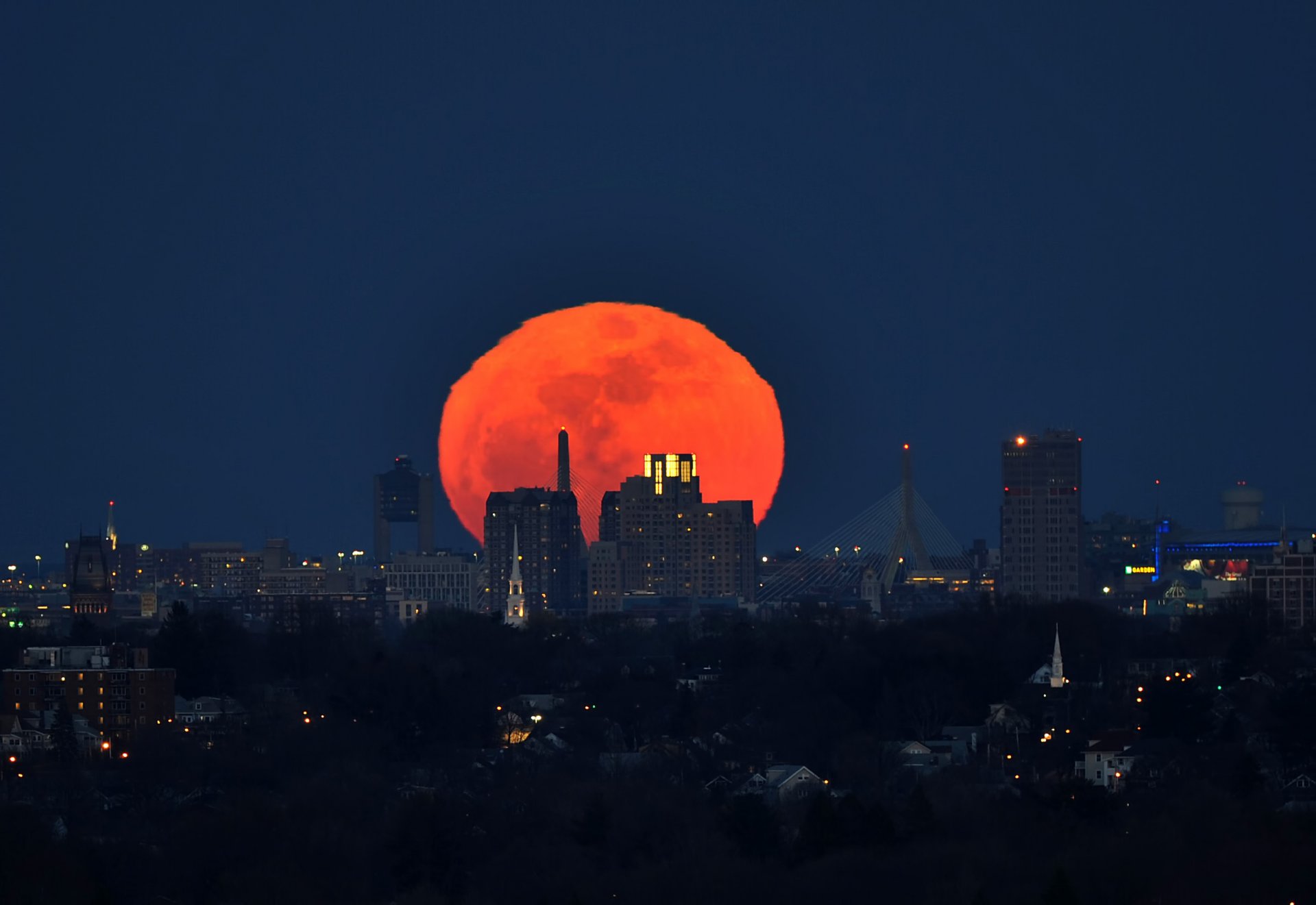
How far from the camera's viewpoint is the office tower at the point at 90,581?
168 metres

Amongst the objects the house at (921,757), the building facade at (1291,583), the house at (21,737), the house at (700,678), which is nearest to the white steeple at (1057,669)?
the house at (700,678)

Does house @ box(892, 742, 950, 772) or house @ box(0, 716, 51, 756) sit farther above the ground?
house @ box(0, 716, 51, 756)

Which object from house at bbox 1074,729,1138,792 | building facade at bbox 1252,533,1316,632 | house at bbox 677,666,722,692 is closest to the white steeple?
house at bbox 677,666,722,692

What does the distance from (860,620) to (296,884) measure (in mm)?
61689

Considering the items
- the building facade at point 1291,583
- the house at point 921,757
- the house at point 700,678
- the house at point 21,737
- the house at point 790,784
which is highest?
the building facade at point 1291,583

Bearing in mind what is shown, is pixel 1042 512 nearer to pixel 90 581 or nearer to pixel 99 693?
pixel 90 581

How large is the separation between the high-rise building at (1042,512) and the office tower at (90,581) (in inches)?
1770

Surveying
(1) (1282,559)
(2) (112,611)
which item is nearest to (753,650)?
(1) (1282,559)

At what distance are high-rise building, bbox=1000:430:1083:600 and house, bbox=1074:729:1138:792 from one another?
348 feet

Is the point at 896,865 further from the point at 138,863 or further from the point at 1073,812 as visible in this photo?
the point at 138,863

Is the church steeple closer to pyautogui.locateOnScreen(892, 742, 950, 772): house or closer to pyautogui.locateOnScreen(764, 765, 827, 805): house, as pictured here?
pyautogui.locateOnScreen(892, 742, 950, 772): house

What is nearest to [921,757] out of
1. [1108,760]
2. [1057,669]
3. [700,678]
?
[1108,760]

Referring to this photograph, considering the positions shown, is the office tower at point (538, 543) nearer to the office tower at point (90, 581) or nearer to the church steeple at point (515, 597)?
the church steeple at point (515, 597)

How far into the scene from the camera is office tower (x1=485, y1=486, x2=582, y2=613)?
194250 millimetres
